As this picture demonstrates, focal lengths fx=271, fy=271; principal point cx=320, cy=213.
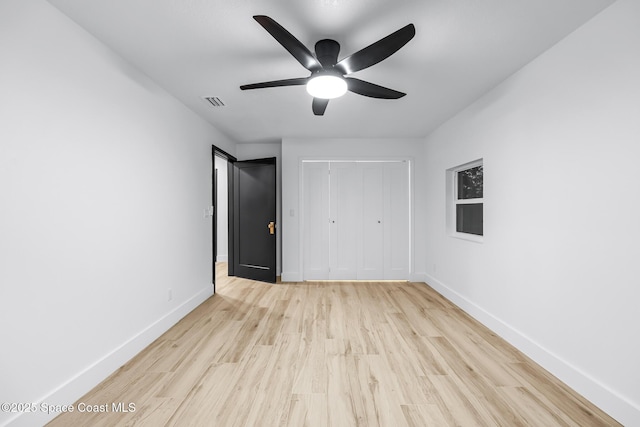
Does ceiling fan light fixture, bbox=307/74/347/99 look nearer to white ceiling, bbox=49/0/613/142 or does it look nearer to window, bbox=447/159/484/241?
white ceiling, bbox=49/0/613/142

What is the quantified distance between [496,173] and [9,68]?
3.58m

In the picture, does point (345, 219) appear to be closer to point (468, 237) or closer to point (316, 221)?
point (316, 221)

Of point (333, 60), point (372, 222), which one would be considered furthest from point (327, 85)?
point (372, 222)

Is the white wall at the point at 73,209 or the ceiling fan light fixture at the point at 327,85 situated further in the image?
the ceiling fan light fixture at the point at 327,85

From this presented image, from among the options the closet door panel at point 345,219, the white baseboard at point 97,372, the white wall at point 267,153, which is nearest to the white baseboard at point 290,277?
the white wall at point 267,153

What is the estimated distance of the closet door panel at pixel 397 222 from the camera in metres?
4.61

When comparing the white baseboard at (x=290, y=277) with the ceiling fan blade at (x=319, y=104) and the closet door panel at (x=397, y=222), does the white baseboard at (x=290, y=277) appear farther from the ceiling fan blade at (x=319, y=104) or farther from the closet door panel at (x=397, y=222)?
the ceiling fan blade at (x=319, y=104)

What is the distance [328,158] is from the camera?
14.9 feet

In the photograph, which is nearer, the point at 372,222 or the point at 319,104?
the point at 319,104

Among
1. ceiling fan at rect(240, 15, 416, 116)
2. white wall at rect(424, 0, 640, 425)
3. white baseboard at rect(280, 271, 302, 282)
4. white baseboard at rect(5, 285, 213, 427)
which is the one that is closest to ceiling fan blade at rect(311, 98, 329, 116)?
ceiling fan at rect(240, 15, 416, 116)

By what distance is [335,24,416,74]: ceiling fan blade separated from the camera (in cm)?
149

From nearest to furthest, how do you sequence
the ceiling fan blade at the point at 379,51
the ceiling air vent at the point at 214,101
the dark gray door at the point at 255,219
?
1. the ceiling fan blade at the point at 379,51
2. the ceiling air vent at the point at 214,101
3. the dark gray door at the point at 255,219

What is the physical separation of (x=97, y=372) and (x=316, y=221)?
3294mm

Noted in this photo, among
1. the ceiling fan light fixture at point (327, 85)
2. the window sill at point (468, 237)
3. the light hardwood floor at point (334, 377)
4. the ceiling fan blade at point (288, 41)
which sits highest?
the ceiling fan blade at point (288, 41)
